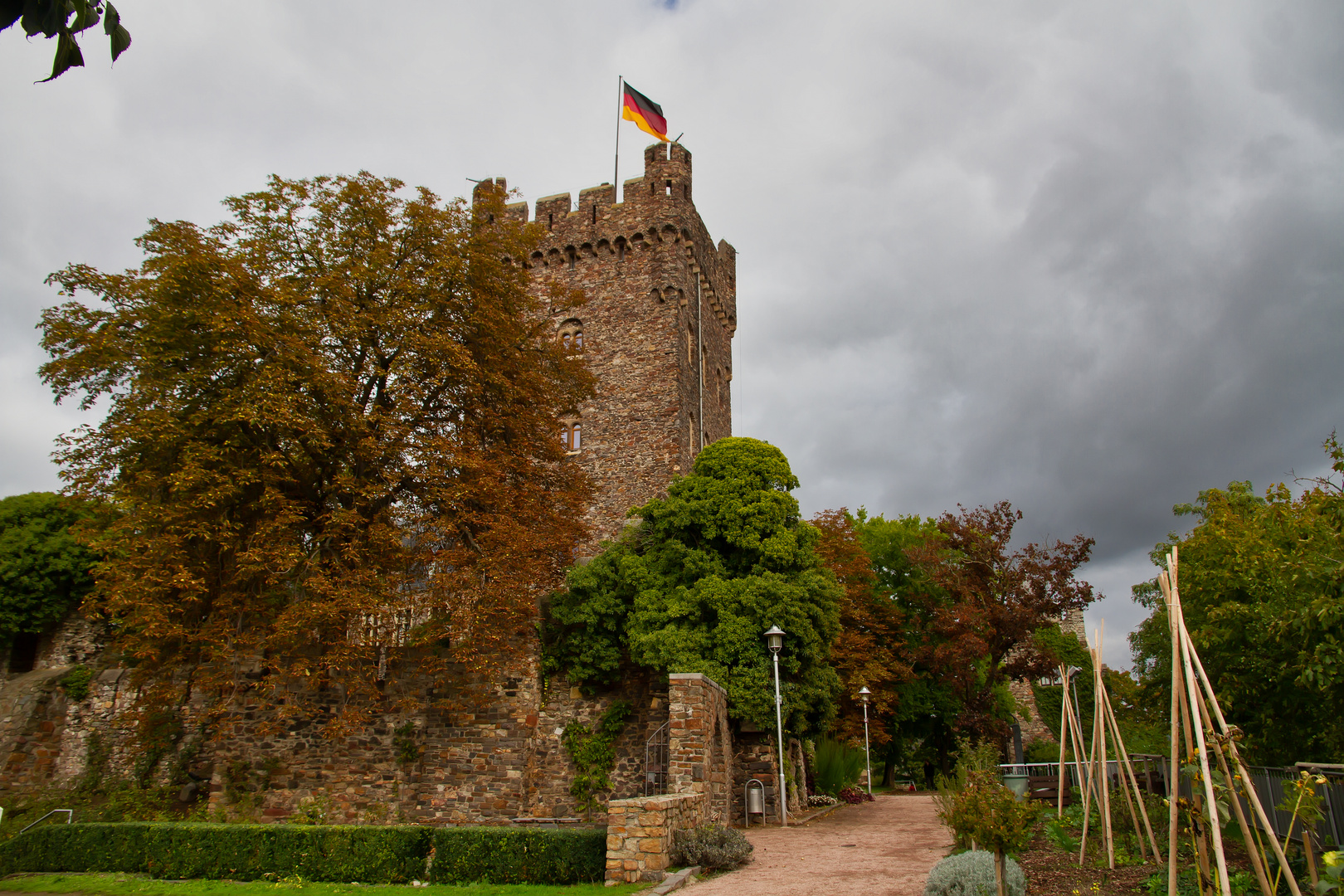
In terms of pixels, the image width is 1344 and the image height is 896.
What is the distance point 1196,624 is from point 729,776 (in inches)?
331

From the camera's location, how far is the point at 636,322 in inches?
995

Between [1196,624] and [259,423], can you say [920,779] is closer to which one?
[1196,624]

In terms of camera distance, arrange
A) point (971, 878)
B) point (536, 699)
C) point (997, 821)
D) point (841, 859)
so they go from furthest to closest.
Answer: point (536, 699), point (841, 859), point (971, 878), point (997, 821)

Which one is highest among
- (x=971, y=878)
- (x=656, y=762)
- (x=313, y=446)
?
(x=313, y=446)

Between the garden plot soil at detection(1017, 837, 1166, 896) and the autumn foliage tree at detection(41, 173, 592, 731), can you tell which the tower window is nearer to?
the autumn foliage tree at detection(41, 173, 592, 731)

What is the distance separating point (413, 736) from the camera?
614 inches

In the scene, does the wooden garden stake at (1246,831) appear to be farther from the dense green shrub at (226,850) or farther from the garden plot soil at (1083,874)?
the dense green shrub at (226,850)

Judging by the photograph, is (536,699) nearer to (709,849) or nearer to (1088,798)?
(709,849)

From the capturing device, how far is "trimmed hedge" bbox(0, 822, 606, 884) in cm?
945

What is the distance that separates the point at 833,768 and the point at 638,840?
505 inches

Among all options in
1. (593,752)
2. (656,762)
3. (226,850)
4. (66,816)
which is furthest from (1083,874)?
(66,816)

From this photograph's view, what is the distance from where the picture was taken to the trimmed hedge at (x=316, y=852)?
31.0ft

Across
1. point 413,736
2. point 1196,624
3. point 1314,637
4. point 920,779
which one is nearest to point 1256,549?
point 1196,624

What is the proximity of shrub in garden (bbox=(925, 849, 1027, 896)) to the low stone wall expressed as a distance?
3451mm
